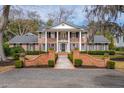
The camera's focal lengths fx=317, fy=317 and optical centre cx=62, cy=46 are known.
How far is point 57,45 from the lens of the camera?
192 feet

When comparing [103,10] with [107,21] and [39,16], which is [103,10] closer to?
[107,21]

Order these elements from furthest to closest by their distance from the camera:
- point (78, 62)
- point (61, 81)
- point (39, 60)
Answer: point (39, 60)
point (78, 62)
point (61, 81)

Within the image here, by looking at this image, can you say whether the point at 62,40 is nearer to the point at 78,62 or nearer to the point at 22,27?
the point at 22,27

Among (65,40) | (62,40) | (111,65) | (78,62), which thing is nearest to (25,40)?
(62,40)

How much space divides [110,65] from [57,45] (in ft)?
101

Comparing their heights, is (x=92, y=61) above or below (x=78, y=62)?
below

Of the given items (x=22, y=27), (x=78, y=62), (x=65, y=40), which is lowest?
(x=78, y=62)

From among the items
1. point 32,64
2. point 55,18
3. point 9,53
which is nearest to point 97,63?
point 32,64

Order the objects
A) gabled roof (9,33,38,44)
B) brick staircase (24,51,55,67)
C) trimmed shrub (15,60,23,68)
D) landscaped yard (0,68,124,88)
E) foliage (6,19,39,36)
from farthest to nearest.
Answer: foliage (6,19,39,36), gabled roof (9,33,38,44), brick staircase (24,51,55,67), trimmed shrub (15,60,23,68), landscaped yard (0,68,124,88)

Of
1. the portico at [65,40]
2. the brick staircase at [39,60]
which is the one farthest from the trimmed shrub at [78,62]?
the portico at [65,40]

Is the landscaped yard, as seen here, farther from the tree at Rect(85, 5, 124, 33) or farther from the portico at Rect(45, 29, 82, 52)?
the portico at Rect(45, 29, 82, 52)

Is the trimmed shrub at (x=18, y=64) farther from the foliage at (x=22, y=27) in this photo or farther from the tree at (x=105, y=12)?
the foliage at (x=22, y=27)

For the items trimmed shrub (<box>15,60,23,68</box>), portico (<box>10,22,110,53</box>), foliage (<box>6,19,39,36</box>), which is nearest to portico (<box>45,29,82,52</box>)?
portico (<box>10,22,110,53</box>)

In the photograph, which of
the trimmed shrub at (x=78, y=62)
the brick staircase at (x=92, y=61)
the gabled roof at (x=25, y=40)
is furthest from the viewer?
the gabled roof at (x=25, y=40)
